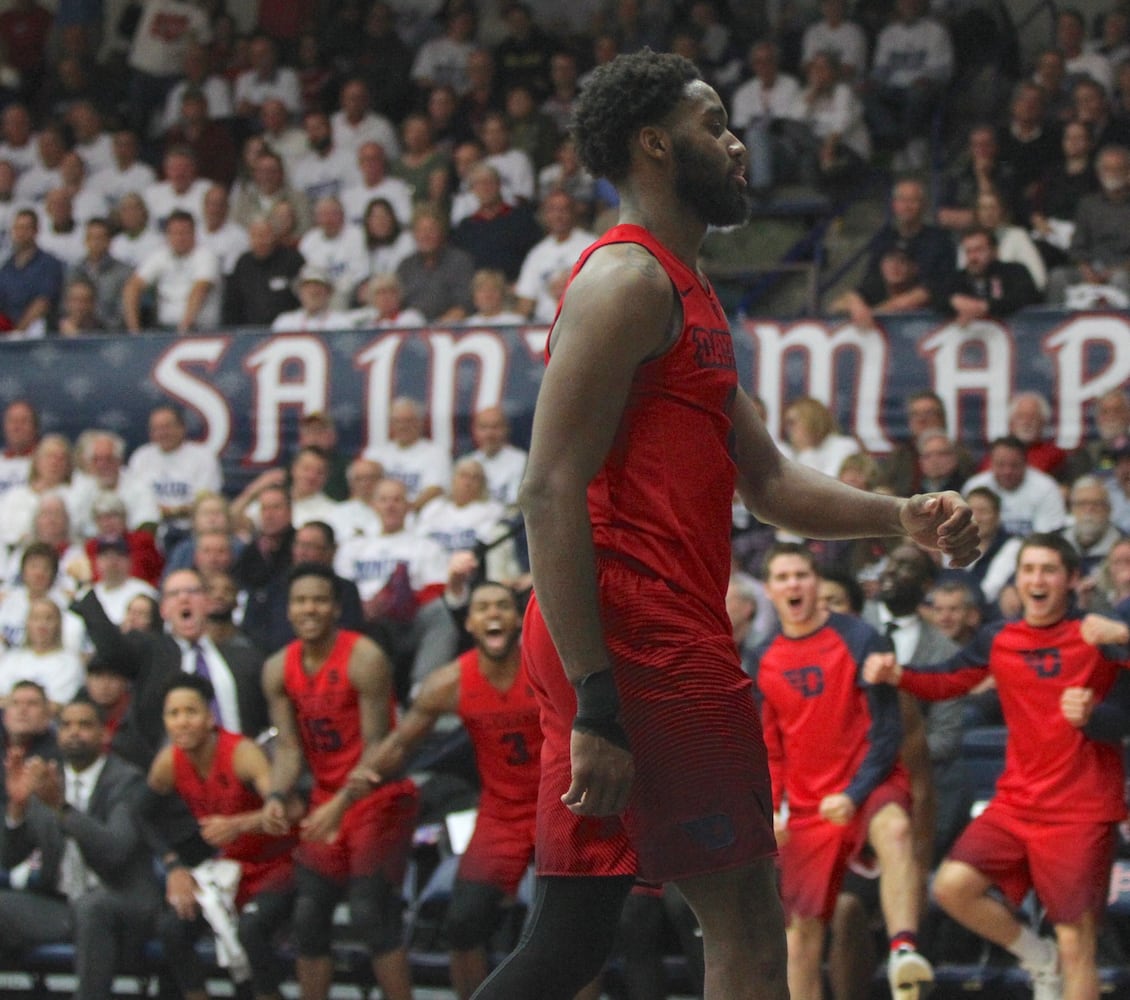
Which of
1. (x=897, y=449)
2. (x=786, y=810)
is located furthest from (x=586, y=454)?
(x=897, y=449)

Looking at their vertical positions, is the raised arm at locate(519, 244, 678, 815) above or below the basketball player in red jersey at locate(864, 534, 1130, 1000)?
above

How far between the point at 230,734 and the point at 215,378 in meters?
4.17

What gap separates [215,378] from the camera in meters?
12.0

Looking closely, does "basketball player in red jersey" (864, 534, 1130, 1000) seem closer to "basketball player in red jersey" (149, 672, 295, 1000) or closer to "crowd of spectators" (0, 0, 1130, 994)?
"crowd of spectators" (0, 0, 1130, 994)

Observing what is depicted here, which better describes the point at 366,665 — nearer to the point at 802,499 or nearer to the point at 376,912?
the point at 376,912

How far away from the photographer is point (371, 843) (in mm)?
7793

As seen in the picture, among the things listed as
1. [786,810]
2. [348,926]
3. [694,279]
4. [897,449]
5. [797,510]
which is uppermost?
[694,279]

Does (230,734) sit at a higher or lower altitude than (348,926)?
higher

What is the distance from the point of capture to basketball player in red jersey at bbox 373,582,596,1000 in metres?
7.53

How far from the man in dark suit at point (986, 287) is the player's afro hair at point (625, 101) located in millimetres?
7088

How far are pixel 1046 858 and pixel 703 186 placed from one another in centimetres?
411

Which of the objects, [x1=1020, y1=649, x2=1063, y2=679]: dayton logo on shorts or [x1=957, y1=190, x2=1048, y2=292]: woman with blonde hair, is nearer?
[x1=1020, y1=649, x2=1063, y2=679]: dayton logo on shorts

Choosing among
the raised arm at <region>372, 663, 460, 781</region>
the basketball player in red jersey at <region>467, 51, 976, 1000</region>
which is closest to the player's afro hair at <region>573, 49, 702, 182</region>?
the basketball player in red jersey at <region>467, 51, 976, 1000</region>

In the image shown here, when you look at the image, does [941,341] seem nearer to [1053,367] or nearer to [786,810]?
[1053,367]
